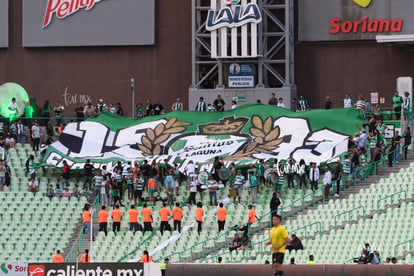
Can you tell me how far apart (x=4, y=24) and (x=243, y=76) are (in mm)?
10983

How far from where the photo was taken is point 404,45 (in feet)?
170

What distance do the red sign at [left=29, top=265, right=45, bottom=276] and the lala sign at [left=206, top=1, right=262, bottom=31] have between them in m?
20.7

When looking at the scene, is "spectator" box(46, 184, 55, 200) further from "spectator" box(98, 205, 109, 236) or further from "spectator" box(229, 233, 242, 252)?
"spectator" box(229, 233, 242, 252)

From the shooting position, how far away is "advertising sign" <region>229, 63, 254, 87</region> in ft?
171

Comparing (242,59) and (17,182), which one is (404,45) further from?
(17,182)

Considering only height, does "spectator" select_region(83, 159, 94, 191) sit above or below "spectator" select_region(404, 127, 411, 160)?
below

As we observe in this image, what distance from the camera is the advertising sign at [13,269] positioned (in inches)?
1298

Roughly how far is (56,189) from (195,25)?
966 centimetres

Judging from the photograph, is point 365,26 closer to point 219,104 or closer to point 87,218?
point 219,104

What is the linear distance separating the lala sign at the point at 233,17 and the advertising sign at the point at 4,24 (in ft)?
31.1

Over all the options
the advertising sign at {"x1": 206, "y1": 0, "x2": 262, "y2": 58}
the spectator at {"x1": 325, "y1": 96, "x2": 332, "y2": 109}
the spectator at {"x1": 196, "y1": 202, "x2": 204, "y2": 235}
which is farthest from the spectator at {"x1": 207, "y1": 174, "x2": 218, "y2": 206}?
the advertising sign at {"x1": 206, "y1": 0, "x2": 262, "y2": 58}

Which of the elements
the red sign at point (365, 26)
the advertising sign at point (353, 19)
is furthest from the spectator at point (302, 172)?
the red sign at point (365, 26)

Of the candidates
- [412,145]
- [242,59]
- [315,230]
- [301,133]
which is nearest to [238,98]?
[242,59]

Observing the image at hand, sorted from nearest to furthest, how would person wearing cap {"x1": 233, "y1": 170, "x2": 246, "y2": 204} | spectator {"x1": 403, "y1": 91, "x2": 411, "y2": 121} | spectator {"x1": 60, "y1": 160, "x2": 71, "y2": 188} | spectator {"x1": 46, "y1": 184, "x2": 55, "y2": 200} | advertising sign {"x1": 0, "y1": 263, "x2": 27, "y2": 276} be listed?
advertising sign {"x1": 0, "y1": 263, "x2": 27, "y2": 276}, person wearing cap {"x1": 233, "y1": 170, "x2": 246, "y2": 204}, spectator {"x1": 46, "y1": 184, "x2": 55, "y2": 200}, spectator {"x1": 60, "y1": 160, "x2": 71, "y2": 188}, spectator {"x1": 403, "y1": 91, "x2": 411, "y2": 121}
